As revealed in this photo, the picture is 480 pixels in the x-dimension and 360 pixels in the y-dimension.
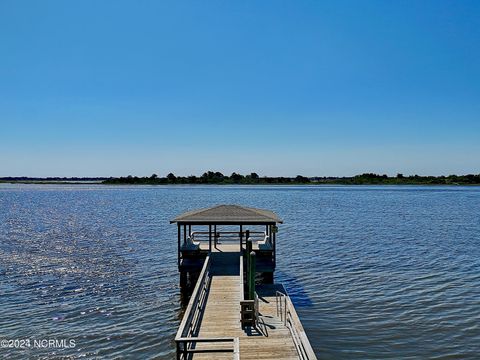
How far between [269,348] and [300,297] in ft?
25.5

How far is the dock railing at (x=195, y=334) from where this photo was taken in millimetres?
8805

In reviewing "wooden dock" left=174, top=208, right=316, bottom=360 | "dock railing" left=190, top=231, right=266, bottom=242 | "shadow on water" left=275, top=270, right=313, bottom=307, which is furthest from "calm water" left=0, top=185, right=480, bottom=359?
"dock railing" left=190, top=231, right=266, bottom=242

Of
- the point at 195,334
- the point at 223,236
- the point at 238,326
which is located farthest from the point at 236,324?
the point at 223,236

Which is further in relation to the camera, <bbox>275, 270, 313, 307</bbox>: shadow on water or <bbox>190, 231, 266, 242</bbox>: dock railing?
<bbox>190, 231, 266, 242</bbox>: dock railing

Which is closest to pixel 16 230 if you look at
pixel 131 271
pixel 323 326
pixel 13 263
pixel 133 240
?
pixel 133 240

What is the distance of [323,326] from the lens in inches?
564

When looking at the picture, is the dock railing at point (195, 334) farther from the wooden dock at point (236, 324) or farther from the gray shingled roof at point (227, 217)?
the gray shingled roof at point (227, 217)

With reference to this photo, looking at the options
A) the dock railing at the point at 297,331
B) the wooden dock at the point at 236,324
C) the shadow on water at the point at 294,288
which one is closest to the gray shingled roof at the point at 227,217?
the wooden dock at the point at 236,324

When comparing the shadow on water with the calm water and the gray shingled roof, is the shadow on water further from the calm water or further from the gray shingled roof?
the gray shingled roof

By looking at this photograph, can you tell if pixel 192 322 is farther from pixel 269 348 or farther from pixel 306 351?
pixel 306 351

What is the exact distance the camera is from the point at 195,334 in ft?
35.6

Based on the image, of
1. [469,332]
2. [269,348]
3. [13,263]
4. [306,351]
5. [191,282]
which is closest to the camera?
[306,351]

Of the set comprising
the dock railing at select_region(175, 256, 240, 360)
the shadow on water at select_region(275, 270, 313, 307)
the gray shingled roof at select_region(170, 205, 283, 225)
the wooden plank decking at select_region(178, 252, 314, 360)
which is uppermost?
the gray shingled roof at select_region(170, 205, 283, 225)

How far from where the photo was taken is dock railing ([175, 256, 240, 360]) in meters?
8.80
